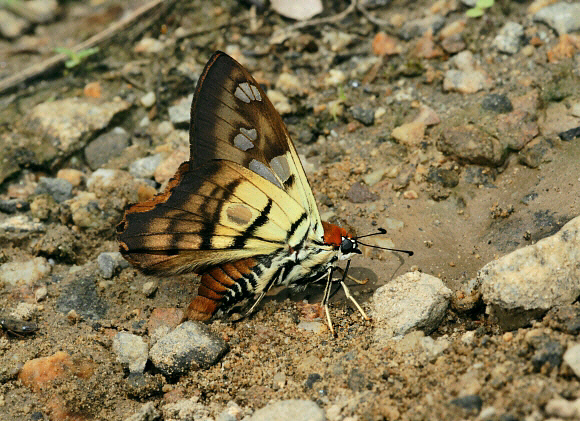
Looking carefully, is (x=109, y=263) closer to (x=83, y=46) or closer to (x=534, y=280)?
(x=83, y=46)

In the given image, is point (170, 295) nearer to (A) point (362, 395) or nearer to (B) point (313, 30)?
(A) point (362, 395)

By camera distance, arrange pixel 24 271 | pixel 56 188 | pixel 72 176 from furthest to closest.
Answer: pixel 72 176
pixel 56 188
pixel 24 271

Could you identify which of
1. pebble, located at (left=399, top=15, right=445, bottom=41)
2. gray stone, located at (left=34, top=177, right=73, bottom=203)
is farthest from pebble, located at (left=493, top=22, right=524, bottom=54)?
gray stone, located at (left=34, top=177, right=73, bottom=203)

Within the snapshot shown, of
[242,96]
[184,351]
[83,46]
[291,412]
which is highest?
[242,96]

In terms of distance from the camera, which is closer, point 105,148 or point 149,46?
point 105,148

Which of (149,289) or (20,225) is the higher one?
(20,225)

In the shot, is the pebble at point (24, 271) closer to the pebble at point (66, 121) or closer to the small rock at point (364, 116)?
the pebble at point (66, 121)

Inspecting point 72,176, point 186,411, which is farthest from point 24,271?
point 186,411
